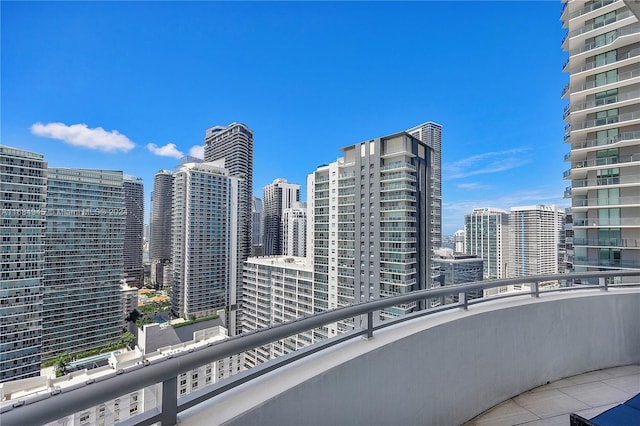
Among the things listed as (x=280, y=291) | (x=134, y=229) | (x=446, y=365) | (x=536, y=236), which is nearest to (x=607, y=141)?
(x=446, y=365)

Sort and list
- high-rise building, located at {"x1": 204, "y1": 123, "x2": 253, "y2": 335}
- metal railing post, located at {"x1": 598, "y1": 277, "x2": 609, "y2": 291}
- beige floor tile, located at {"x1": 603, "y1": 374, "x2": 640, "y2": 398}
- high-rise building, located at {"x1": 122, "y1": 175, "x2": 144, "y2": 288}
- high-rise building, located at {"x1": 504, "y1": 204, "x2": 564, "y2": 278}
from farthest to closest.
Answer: high-rise building, located at {"x1": 204, "y1": 123, "x2": 253, "y2": 335} < high-rise building, located at {"x1": 122, "y1": 175, "x2": 144, "y2": 288} < high-rise building, located at {"x1": 504, "y1": 204, "x2": 564, "y2": 278} < metal railing post, located at {"x1": 598, "y1": 277, "x2": 609, "y2": 291} < beige floor tile, located at {"x1": 603, "y1": 374, "x2": 640, "y2": 398}

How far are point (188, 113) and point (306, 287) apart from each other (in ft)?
64.8

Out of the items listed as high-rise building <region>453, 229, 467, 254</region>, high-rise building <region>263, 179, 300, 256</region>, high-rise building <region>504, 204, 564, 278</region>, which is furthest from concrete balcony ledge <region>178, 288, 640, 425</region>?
high-rise building <region>263, 179, 300, 256</region>

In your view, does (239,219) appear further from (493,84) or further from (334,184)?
(493,84)

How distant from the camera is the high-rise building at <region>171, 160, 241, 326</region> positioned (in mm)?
35625

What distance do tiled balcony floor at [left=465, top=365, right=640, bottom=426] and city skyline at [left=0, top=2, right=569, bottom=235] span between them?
349 inches

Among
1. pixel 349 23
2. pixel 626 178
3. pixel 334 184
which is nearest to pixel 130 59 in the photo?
pixel 349 23

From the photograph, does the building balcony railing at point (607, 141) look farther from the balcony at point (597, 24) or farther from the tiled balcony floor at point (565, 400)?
the tiled balcony floor at point (565, 400)

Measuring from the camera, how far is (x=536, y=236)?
112 ft

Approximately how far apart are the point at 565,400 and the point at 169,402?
119 inches

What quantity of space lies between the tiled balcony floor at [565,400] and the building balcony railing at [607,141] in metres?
15.3

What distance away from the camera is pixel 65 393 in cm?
60

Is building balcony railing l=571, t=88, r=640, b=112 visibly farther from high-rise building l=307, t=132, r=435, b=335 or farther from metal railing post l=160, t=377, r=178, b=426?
metal railing post l=160, t=377, r=178, b=426

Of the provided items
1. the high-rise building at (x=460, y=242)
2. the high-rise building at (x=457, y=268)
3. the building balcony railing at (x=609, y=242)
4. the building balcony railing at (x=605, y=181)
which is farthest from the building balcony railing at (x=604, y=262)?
the high-rise building at (x=460, y=242)
